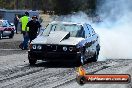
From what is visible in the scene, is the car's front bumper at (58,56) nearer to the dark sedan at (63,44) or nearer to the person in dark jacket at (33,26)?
the dark sedan at (63,44)

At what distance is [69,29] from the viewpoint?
14992 mm

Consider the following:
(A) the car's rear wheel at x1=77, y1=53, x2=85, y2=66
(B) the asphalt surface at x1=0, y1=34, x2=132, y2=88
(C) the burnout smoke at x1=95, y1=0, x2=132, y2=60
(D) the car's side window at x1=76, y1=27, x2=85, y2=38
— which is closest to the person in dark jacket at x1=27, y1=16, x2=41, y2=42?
(C) the burnout smoke at x1=95, y1=0, x2=132, y2=60

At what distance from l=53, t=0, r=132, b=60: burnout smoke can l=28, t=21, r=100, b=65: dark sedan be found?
9.82 feet

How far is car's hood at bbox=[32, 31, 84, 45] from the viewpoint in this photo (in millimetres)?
13880

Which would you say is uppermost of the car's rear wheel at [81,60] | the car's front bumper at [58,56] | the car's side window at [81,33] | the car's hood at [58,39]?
the car's side window at [81,33]

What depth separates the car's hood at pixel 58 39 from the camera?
13880mm

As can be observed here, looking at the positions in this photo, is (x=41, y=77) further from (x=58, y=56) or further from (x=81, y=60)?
(x=81, y=60)

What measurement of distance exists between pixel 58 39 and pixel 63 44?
0.44 metres

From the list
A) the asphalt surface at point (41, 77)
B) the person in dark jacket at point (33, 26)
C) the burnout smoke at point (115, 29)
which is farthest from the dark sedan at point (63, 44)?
the person in dark jacket at point (33, 26)

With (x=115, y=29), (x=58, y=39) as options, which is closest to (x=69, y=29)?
(x=58, y=39)

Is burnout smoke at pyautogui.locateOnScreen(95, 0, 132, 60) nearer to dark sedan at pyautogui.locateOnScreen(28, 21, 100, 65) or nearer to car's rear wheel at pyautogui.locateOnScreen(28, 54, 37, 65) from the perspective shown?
dark sedan at pyautogui.locateOnScreen(28, 21, 100, 65)

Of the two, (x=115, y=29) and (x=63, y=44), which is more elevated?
(x=115, y=29)

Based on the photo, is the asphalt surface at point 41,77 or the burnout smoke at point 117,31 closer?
the asphalt surface at point 41,77

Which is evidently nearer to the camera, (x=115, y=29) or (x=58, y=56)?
(x=58, y=56)
